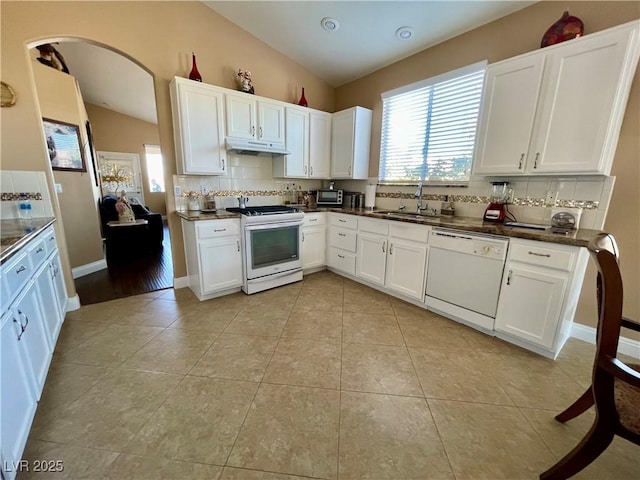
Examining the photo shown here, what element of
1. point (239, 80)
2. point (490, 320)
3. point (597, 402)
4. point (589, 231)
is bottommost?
point (490, 320)

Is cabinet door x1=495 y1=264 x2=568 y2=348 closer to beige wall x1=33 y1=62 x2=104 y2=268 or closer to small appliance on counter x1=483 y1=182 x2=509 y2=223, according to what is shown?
small appliance on counter x1=483 y1=182 x2=509 y2=223

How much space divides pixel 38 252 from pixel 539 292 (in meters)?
3.60

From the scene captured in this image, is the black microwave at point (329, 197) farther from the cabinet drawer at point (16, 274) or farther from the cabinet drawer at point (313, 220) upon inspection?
the cabinet drawer at point (16, 274)

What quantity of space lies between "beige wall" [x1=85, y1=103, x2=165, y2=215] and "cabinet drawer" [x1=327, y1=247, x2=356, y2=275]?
5668 millimetres

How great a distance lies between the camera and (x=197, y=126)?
276cm

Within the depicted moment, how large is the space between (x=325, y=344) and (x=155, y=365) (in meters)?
1.25

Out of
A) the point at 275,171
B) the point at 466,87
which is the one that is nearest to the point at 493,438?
the point at 466,87

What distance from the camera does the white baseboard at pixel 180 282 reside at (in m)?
3.12

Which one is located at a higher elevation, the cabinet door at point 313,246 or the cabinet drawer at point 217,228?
the cabinet drawer at point 217,228

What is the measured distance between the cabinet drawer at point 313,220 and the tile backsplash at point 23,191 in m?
2.50

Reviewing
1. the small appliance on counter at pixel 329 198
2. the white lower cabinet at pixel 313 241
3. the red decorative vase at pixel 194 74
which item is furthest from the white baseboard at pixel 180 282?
the red decorative vase at pixel 194 74

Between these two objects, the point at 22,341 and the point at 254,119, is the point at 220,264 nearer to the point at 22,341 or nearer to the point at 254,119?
the point at 22,341

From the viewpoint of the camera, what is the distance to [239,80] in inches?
124

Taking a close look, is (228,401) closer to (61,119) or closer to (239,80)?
(239,80)
